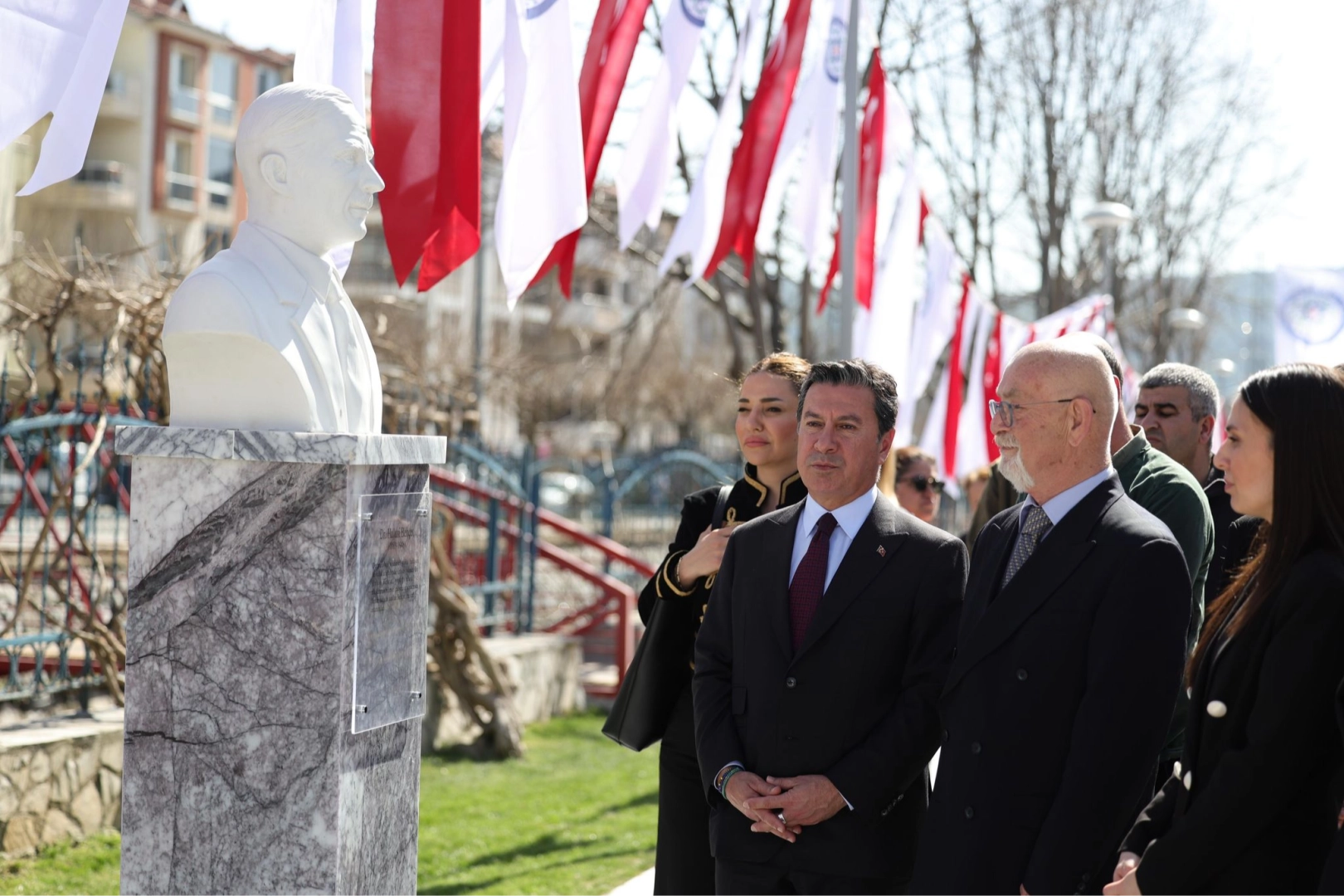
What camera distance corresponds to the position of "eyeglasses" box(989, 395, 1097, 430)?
313 cm

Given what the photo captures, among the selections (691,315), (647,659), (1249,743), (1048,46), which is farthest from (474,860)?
(691,315)

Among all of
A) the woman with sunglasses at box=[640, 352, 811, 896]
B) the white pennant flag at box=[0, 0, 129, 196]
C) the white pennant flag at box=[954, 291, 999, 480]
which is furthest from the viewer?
the white pennant flag at box=[954, 291, 999, 480]

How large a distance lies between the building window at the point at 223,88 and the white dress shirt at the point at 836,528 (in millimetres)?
49928

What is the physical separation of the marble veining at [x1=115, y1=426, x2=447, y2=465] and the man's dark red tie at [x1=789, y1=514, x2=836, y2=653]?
4.02ft

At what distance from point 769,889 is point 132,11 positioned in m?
44.6

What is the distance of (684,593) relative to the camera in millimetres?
4156

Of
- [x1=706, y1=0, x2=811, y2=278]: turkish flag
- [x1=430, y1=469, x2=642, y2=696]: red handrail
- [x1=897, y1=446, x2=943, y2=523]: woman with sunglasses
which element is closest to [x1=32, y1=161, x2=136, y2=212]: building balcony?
[x1=430, y1=469, x2=642, y2=696]: red handrail

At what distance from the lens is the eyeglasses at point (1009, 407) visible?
3.13 meters

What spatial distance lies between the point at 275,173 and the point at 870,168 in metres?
5.67

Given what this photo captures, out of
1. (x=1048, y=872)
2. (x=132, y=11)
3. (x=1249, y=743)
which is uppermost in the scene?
(x=132, y=11)

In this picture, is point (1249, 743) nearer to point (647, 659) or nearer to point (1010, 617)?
point (1010, 617)

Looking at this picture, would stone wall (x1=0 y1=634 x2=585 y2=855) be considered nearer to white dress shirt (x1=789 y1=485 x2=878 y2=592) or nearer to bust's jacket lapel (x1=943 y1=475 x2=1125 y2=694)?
white dress shirt (x1=789 y1=485 x2=878 y2=592)

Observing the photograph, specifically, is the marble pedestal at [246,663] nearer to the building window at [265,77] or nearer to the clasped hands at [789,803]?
the clasped hands at [789,803]

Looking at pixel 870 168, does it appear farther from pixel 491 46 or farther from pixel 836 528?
pixel 836 528
